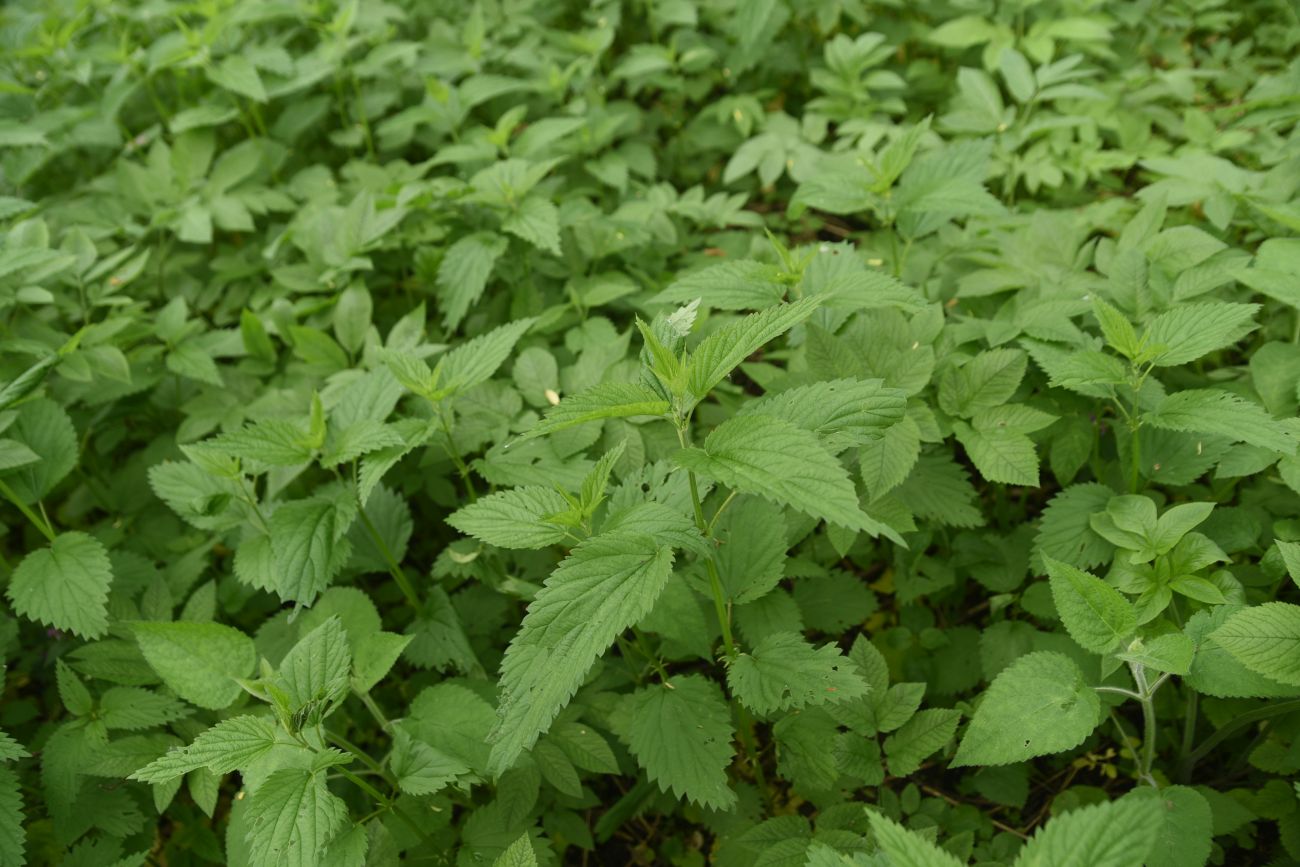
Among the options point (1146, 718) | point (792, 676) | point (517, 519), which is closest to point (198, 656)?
point (517, 519)

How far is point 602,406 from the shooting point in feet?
5.11

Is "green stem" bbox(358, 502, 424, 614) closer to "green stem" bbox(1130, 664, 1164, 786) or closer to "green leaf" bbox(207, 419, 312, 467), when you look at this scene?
"green leaf" bbox(207, 419, 312, 467)

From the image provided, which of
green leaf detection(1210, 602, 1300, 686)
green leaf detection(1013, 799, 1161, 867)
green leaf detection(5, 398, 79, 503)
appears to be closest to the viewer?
green leaf detection(1013, 799, 1161, 867)

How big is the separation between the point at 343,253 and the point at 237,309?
0.71m

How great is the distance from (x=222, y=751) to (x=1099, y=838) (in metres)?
1.60

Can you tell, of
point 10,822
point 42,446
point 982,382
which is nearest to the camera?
point 10,822

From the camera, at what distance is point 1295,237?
2.28 m

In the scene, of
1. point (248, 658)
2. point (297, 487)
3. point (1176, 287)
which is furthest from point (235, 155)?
point (1176, 287)

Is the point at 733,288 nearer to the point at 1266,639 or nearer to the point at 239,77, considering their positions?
the point at 1266,639

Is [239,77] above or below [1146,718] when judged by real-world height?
above

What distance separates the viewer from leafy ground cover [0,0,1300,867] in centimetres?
166

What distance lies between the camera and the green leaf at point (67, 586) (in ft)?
6.84

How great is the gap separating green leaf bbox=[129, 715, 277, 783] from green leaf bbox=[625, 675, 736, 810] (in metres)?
0.77

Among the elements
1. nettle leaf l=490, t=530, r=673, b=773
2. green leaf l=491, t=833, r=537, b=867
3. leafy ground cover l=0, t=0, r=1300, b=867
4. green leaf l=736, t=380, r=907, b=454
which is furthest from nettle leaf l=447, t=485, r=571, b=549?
green leaf l=491, t=833, r=537, b=867
